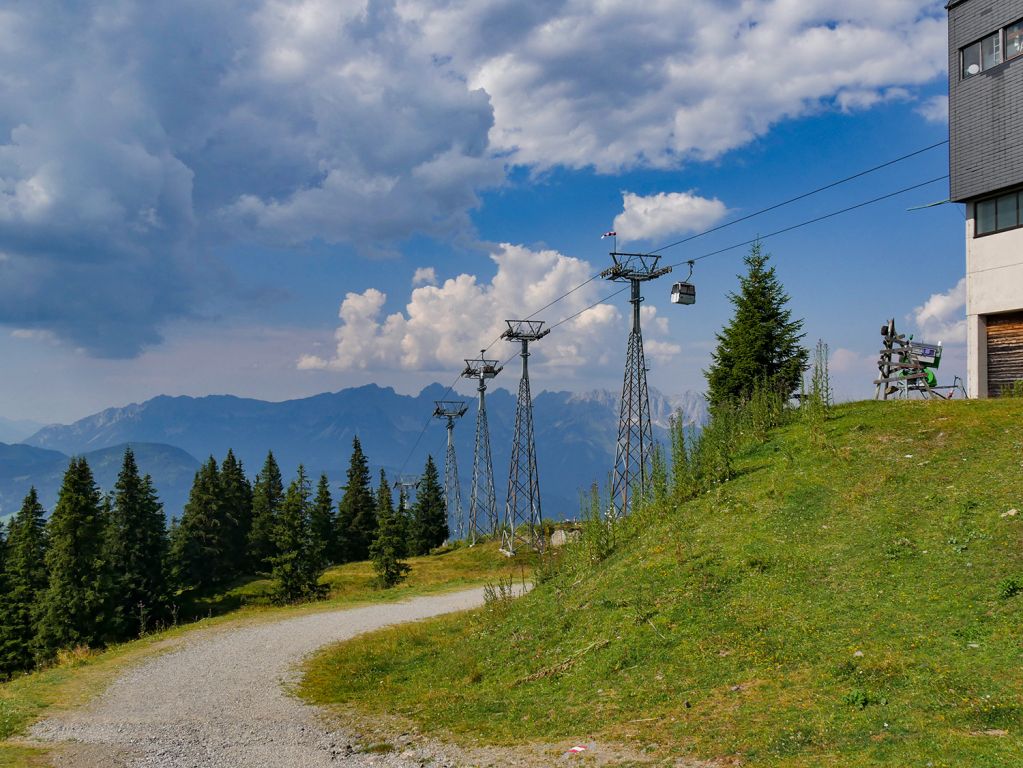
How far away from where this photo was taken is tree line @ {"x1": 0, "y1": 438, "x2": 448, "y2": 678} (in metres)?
45.5

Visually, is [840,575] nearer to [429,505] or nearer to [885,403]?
[885,403]

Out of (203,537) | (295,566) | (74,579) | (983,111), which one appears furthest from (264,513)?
(983,111)

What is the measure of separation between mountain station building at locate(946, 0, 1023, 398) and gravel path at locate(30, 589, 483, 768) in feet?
101

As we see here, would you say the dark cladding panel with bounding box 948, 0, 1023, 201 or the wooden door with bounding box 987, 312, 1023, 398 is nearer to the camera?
the dark cladding panel with bounding box 948, 0, 1023, 201

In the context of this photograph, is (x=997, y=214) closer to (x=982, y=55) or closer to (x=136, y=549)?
(x=982, y=55)

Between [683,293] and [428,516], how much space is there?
2494 inches

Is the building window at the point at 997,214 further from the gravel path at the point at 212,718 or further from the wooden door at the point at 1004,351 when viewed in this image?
the gravel path at the point at 212,718

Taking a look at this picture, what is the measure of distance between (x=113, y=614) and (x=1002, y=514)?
53278 millimetres

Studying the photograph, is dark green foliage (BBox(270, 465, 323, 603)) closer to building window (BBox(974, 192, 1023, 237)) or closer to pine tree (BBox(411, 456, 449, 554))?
pine tree (BBox(411, 456, 449, 554))

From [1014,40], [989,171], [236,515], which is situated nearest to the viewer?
[1014,40]

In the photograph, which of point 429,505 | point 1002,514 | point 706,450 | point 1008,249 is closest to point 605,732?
point 1002,514

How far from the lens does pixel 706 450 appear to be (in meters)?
23.6

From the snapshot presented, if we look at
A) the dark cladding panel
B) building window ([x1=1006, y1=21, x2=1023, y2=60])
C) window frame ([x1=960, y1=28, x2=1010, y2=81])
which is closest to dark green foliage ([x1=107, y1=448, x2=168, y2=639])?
the dark cladding panel

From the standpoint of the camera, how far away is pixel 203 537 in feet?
252
